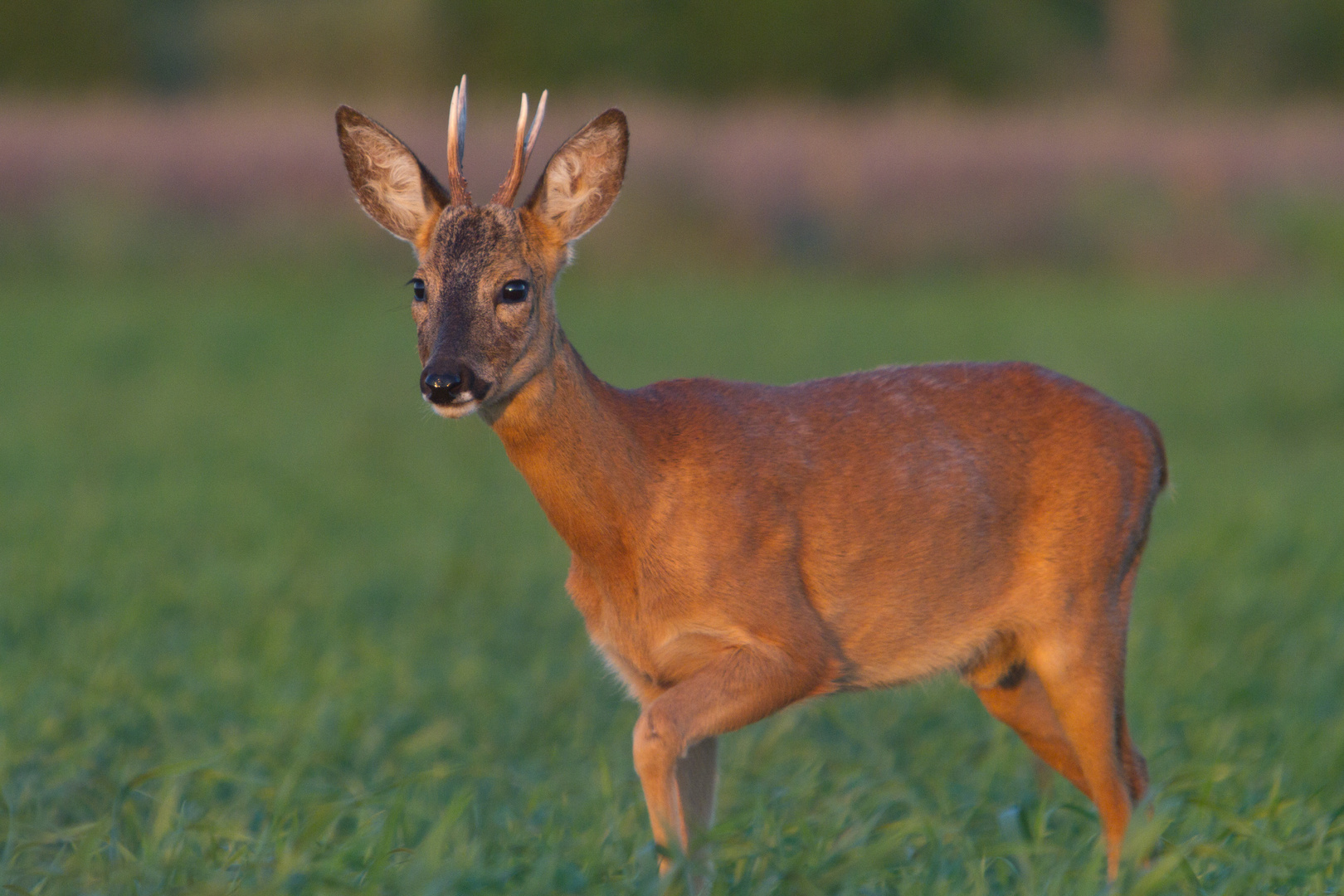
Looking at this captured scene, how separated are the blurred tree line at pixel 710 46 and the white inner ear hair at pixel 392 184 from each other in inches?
1290

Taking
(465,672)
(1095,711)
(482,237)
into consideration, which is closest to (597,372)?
(465,672)

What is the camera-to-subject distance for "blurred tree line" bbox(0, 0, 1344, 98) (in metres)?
37.2

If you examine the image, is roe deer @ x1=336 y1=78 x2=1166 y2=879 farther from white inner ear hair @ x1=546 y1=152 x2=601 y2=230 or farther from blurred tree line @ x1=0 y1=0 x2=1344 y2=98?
blurred tree line @ x1=0 y1=0 x2=1344 y2=98

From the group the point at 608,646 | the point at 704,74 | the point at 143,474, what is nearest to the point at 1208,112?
the point at 704,74

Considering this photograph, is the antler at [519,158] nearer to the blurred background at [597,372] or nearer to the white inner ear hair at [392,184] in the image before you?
the white inner ear hair at [392,184]

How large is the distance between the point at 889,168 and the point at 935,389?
70.6ft

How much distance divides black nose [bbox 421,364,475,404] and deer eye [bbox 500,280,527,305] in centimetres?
29

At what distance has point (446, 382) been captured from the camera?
12.0 ft

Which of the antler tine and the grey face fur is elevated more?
the antler tine

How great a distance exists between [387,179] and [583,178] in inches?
18.3

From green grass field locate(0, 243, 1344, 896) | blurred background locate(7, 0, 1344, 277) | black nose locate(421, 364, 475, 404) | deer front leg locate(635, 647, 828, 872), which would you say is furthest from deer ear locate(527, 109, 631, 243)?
→ blurred background locate(7, 0, 1344, 277)

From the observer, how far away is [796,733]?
617 cm

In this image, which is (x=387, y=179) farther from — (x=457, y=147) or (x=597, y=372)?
(x=597, y=372)

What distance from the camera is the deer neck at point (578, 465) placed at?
→ 13.3 ft
